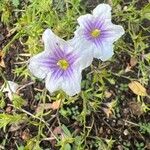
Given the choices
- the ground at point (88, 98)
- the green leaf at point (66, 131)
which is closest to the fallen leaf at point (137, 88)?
the ground at point (88, 98)

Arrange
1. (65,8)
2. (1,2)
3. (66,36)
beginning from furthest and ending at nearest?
(1,2)
(65,8)
(66,36)

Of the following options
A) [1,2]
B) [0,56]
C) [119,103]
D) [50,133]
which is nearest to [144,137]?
[119,103]

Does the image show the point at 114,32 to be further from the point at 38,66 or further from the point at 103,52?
the point at 38,66

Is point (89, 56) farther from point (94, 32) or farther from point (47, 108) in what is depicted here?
point (47, 108)

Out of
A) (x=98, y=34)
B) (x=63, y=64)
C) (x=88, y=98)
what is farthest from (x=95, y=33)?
(x=88, y=98)

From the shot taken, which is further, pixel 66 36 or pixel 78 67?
pixel 66 36

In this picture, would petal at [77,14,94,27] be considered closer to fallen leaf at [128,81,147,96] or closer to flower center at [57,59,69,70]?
flower center at [57,59,69,70]
